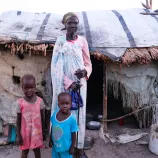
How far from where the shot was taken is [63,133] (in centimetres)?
311

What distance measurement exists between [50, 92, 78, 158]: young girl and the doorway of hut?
2332mm

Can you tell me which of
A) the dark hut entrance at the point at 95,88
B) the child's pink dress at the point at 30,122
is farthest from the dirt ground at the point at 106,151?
the dark hut entrance at the point at 95,88

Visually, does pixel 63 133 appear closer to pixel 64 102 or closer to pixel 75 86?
pixel 64 102

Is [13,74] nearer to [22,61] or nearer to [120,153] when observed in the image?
[22,61]

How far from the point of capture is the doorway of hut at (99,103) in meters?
5.72

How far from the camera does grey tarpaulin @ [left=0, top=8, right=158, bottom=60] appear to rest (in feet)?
14.8

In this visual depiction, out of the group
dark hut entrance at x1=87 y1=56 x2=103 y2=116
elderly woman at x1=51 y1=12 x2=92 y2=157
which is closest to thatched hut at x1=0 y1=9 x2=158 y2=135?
→ elderly woman at x1=51 y1=12 x2=92 y2=157

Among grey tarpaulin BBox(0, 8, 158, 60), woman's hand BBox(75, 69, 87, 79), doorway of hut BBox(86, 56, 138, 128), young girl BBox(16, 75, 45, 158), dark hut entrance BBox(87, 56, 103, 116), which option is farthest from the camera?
dark hut entrance BBox(87, 56, 103, 116)

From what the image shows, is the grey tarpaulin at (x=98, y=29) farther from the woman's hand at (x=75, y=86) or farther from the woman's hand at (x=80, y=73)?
the woman's hand at (x=75, y=86)

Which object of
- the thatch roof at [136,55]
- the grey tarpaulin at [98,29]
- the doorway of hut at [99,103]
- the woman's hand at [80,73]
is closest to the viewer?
the woman's hand at [80,73]

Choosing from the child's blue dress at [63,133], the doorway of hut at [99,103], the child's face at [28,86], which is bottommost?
the doorway of hut at [99,103]

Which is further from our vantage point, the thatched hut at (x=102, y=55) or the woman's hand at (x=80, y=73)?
the thatched hut at (x=102, y=55)

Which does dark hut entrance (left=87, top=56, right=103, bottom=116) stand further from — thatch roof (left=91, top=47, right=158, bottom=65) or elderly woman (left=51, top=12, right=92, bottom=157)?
elderly woman (left=51, top=12, right=92, bottom=157)

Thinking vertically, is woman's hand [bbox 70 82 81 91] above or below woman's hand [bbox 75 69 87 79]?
below
